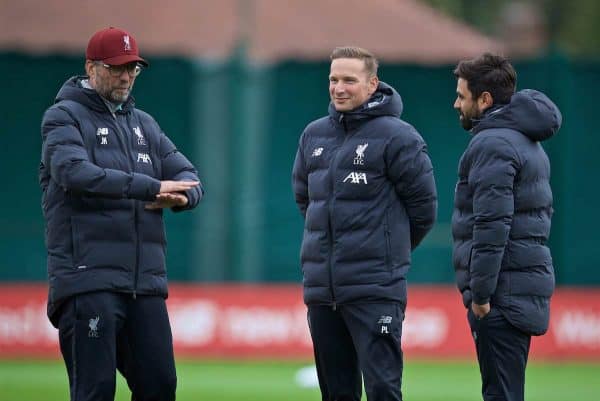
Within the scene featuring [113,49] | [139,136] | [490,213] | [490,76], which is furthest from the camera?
[139,136]

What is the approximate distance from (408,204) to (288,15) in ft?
52.7

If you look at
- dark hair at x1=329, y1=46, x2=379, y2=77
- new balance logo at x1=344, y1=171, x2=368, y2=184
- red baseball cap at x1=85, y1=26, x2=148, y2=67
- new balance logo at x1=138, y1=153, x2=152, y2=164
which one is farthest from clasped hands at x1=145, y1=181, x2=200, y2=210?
dark hair at x1=329, y1=46, x2=379, y2=77

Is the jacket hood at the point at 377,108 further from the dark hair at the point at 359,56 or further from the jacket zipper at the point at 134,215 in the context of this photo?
the jacket zipper at the point at 134,215

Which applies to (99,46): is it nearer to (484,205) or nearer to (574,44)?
(484,205)

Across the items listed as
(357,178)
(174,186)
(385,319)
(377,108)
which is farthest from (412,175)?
(174,186)

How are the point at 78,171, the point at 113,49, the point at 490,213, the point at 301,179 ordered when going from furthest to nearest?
the point at 301,179 → the point at 113,49 → the point at 490,213 → the point at 78,171

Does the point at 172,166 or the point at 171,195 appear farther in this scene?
the point at 172,166

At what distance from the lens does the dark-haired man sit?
22.5 ft

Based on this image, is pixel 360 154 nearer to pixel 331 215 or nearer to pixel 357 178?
pixel 357 178

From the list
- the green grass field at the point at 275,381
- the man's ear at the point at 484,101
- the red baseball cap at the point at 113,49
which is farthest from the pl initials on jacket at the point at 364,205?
the green grass field at the point at 275,381

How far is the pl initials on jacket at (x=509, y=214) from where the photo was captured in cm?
684

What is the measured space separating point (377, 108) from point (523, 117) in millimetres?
762

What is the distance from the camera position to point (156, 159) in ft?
23.9

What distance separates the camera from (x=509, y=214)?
685 centimetres
